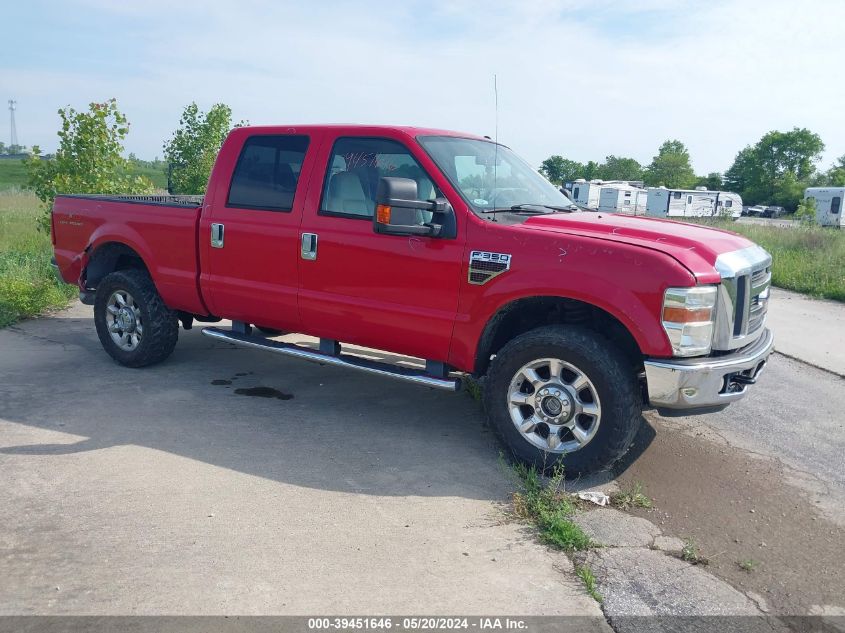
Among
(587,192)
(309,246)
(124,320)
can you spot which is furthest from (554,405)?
(587,192)

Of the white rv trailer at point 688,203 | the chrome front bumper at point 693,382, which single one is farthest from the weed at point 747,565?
the white rv trailer at point 688,203

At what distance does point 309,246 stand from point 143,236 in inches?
71.8

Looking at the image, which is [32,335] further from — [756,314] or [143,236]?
[756,314]

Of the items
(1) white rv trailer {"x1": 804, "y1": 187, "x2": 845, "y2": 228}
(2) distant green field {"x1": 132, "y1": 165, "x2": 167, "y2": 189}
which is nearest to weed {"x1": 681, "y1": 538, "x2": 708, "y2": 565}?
(2) distant green field {"x1": 132, "y1": 165, "x2": 167, "y2": 189}

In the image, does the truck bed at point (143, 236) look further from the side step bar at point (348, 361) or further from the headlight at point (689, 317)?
the headlight at point (689, 317)

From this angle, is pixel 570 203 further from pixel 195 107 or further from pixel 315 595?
pixel 195 107

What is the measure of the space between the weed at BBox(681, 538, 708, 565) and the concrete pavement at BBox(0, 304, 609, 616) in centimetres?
59

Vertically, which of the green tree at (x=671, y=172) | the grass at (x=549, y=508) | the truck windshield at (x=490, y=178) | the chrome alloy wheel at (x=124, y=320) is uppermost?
the green tree at (x=671, y=172)

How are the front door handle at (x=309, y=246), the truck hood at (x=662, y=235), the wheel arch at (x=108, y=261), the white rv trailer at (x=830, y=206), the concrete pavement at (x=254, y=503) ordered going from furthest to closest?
the white rv trailer at (x=830, y=206), the wheel arch at (x=108, y=261), the front door handle at (x=309, y=246), the truck hood at (x=662, y=235), the concrete pavement at (x=254, y=503)

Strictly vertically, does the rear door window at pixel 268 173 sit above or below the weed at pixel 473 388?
above

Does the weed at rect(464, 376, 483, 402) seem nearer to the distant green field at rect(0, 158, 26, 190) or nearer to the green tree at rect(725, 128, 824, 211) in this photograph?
the distant green field at rect(0, 158, 26, 190)

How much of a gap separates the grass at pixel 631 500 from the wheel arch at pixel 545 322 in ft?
2.41

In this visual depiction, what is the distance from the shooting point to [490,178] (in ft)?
16.4

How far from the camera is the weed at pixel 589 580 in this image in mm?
3074
